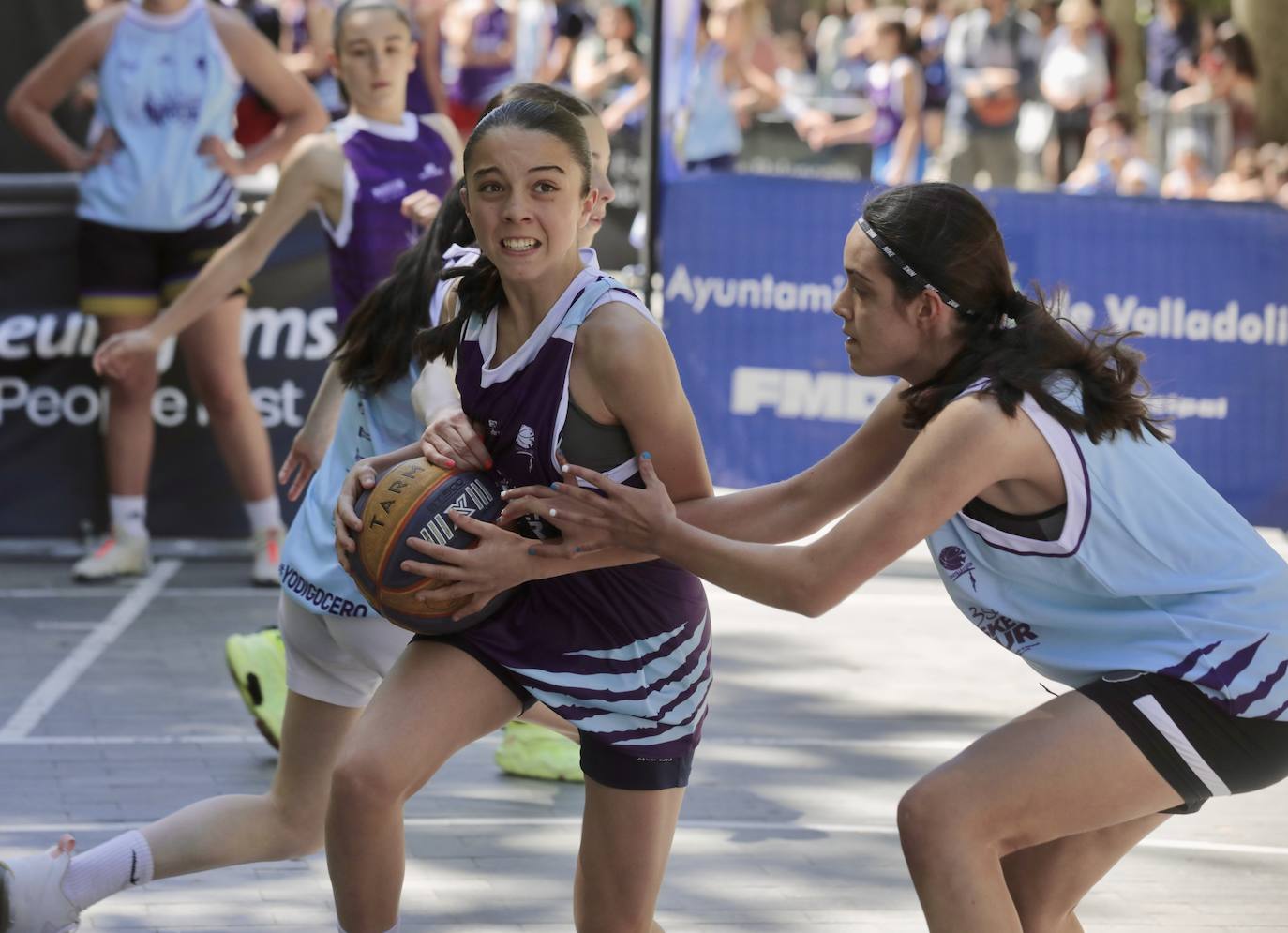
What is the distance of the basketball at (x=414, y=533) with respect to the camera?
358cm

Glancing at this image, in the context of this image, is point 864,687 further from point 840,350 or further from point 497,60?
point 497,60

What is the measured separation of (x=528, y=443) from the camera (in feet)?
12.0

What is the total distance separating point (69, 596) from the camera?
319 inches

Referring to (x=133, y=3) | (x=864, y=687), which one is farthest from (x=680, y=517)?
(x=133, y=3)

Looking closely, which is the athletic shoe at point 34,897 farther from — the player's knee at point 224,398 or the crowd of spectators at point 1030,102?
the crowd of spectators at point 1030,102

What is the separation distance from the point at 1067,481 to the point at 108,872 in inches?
86.1

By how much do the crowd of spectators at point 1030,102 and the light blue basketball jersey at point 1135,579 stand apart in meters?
10.7

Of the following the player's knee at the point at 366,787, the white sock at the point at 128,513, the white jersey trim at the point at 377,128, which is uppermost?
the white jersey trim at the point at 377,128

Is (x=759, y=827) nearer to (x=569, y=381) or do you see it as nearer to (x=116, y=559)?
(x=569, y=381)

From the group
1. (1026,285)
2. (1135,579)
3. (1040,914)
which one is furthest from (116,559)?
(1135,579)

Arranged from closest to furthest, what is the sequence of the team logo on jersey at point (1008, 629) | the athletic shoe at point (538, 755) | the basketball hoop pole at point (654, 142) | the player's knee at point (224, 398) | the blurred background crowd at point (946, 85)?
1. the team logo on jersey at point (1008, 629)
2. the athletic shoe at point (538, 755)
3. the player's knee at point (224, 398)
4. the basketball hoop pole at point (654, 142)
5. the blurred background crowd at point (946, 85)

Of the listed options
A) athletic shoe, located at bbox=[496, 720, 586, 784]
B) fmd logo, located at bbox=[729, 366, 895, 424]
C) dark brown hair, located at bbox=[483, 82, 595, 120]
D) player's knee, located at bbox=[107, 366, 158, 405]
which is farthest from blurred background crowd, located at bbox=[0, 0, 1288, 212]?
dark brown hair, located at bbox=[483, 82, 595, 120]

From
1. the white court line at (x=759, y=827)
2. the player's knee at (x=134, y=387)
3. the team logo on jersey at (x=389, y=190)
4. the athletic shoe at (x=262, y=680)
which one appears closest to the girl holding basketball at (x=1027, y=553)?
the white court line at (x=759, y=827)

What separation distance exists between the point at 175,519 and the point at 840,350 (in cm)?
322
